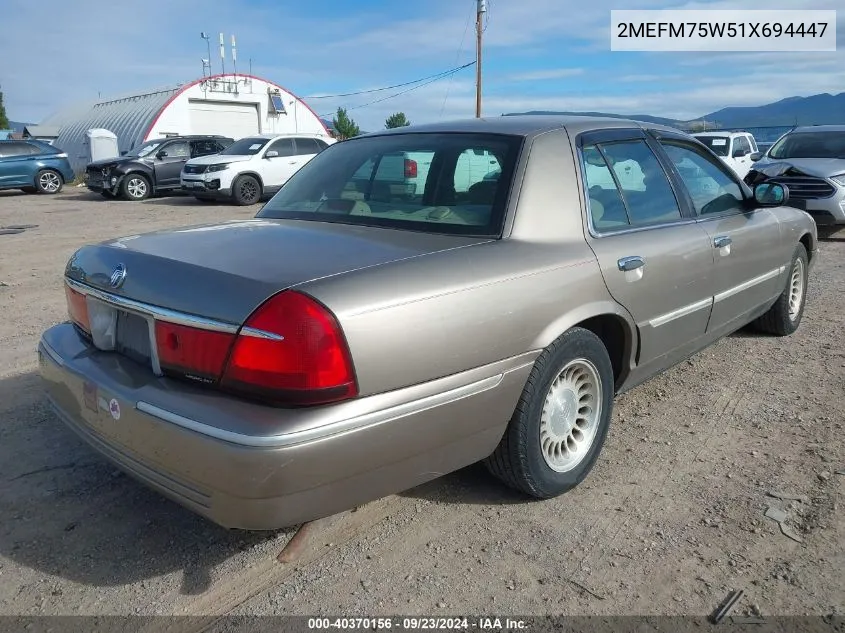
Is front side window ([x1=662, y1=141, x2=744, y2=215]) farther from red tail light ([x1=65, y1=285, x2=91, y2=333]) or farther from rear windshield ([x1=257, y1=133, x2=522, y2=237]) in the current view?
red tail light ([x1=65, y1=285, x2=91, y2=333])

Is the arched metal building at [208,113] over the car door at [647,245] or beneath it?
over

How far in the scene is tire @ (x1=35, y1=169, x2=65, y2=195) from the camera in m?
19.9

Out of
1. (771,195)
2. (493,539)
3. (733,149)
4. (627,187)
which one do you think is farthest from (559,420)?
(733,149)

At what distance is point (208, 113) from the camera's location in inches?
1276

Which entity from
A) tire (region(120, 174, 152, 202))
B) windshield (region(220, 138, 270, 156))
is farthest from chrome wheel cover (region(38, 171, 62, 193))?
windshield (region(220, 138, 270, 156))

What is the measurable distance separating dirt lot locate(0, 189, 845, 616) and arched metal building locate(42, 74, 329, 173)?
2988 centimetres

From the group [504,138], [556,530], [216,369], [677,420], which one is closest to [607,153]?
[504,138]

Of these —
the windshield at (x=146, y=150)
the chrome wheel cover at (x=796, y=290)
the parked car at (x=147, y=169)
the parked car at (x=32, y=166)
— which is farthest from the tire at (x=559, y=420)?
the parked car at (x=32, y=166)

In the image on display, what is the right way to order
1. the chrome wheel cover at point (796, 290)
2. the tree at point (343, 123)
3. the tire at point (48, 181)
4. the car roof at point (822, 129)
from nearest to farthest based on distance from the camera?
the chrome wheel cover at point (796, 290) < the car roof at point (822, 129) < the tire at point (48, 181) < the tree at point (343, 123)

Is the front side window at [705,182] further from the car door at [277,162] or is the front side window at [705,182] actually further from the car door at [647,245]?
the car door at [277,162]

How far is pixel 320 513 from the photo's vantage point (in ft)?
7.14

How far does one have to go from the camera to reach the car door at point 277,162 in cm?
1625

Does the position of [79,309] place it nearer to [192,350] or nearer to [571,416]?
[192,350]

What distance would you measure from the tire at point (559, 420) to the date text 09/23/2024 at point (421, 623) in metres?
0.66
